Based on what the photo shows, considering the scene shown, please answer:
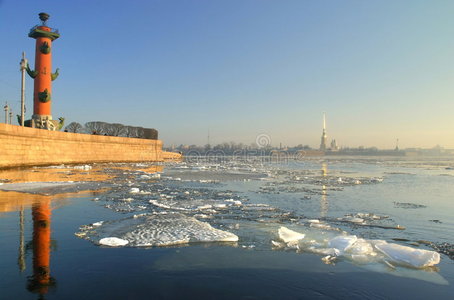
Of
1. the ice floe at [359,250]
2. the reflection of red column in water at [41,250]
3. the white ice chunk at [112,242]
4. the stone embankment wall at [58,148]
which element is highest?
the stone embankment wall at [58,148]

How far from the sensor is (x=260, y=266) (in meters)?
3.94

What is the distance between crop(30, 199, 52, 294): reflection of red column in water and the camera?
3174 mm

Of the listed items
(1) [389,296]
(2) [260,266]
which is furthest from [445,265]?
(2) [260,266]

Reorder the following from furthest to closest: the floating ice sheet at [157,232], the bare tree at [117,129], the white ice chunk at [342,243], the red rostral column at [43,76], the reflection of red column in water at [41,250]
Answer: the bare tree at [117,129] < the red rostral column at [43,76] < the floating ice sheet at [157,232] < the white ice chunk at [342,243] < the reflection of red column in water at [41,250]

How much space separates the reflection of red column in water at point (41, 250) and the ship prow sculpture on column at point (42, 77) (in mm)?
27683

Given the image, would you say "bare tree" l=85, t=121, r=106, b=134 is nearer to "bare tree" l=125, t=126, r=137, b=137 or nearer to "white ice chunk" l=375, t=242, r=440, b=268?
"bare tree" l=125, t=126, r=137, b=137

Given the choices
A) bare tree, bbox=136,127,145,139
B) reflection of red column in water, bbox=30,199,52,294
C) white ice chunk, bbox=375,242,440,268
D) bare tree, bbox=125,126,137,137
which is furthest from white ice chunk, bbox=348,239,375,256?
bare tree, bbox=136,127,145,139

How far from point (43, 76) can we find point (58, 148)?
888 centimetres

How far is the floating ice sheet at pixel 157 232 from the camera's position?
495cm

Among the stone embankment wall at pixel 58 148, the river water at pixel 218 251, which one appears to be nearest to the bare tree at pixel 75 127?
the stone embankment wall at pixel 58 148

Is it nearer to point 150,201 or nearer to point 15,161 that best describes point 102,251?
point 150,201

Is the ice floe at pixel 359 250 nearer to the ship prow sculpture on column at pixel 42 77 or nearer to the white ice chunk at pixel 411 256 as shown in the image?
the white ice chunk at pixel 411 256

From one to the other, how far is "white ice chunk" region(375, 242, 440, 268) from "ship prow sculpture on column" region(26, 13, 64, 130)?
107 ft

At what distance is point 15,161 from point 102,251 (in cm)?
1995
